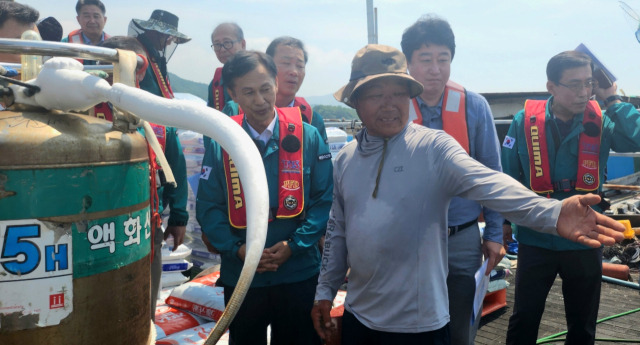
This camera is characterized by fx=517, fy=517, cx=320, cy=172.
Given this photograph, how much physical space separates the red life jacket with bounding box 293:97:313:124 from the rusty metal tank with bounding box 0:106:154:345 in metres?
2.29

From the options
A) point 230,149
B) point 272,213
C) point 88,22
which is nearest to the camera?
point 230,149

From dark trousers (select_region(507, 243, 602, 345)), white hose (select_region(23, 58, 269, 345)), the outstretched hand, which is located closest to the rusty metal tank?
white hose (select_region(23, 58, 269, 345))

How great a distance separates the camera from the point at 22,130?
139 cm

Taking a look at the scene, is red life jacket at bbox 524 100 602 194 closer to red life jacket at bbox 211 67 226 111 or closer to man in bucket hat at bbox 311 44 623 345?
man in bucket hat at bbox 311 44 623 345

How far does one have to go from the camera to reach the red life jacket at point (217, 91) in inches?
183

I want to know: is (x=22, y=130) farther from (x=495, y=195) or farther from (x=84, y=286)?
(x=495, y=195)

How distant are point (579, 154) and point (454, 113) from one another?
113cm

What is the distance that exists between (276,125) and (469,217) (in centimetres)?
117

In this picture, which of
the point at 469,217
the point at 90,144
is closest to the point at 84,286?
the point at 90,144

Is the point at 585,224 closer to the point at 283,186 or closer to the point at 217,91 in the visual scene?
the point at 283,186

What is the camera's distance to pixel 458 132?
9.46 ft

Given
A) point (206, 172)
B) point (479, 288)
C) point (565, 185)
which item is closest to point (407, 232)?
point (479, 288)

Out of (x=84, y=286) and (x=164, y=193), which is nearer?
(x=84, y=286)

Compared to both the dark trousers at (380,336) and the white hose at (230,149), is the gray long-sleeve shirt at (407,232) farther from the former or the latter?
the white hose at (230,149)
